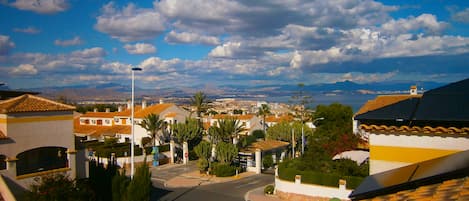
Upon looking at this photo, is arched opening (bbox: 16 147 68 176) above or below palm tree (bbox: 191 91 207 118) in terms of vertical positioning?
below

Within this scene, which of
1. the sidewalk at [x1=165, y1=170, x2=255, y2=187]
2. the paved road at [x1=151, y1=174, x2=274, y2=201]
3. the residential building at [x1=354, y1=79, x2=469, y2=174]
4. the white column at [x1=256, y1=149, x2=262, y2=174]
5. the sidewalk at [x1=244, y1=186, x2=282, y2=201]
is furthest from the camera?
the white column at [x1=256, y1=149, x2=262, y2=174]

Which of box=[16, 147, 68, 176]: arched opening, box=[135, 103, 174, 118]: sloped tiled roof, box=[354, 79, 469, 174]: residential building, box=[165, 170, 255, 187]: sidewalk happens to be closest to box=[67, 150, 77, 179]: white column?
box=[16, 147, 68, 176]: arched opening

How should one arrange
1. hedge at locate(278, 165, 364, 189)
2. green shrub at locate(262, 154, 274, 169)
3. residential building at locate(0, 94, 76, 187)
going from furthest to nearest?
green shrub at locate(262, 154, 274, 169)
hedge at locate(278, 165, 364, 189)
residential building at locate(0, 94, 76, 187)

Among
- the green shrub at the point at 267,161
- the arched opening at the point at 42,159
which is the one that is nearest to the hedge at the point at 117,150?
the green shrub at the point at 267,161

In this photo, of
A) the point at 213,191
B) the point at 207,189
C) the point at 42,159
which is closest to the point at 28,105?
the point at 42,159

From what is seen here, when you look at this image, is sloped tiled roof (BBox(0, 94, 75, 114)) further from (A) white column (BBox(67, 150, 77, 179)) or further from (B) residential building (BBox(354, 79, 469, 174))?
(B) residential building (BBox(354, 79, 469, 174))

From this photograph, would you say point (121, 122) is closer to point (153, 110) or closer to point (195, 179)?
point (153, 110)

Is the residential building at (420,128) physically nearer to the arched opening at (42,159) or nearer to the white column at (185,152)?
the arched opening at (42,159)
